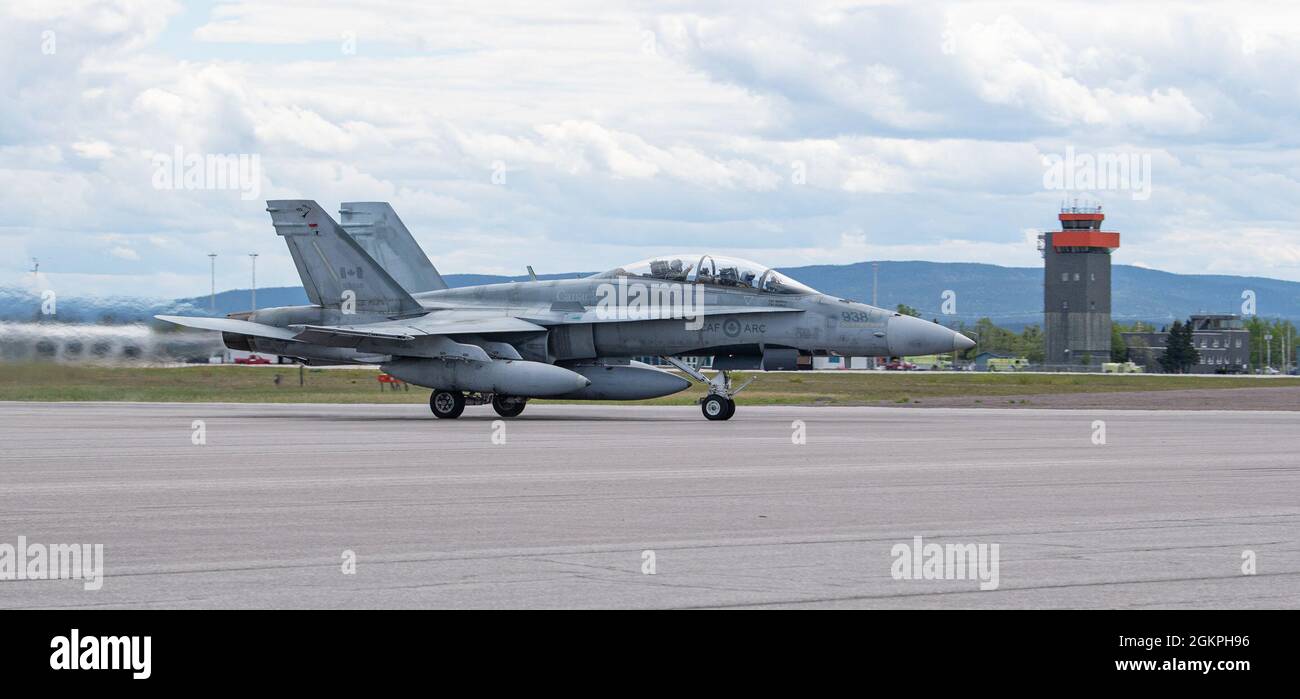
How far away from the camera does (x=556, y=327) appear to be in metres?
31.3

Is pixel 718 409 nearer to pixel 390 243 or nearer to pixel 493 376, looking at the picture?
pixel 493 376

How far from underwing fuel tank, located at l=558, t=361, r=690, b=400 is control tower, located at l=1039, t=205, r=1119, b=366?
153106mm

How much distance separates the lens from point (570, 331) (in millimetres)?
31266

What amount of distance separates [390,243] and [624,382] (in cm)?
955

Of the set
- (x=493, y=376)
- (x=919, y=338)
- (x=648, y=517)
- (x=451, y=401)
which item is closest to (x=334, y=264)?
(x=451, y=401)

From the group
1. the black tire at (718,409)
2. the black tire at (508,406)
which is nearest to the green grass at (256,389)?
the black tire at (508,406)

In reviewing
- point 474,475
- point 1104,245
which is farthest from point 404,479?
point 1104,245

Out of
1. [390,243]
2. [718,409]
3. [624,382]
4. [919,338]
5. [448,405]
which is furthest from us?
[390,243]

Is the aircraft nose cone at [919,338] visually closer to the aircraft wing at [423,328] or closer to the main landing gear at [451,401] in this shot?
the aircraft wing at [423,328]

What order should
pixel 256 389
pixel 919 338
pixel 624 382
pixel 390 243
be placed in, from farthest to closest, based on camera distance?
pixel 256 389 < pixel 390 243 < pixel 624 382 < pixel 919 338

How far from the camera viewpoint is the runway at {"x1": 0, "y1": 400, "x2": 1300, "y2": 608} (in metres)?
8.41

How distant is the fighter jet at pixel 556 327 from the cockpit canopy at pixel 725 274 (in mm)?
25

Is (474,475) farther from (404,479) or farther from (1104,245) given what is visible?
(1104,245)
